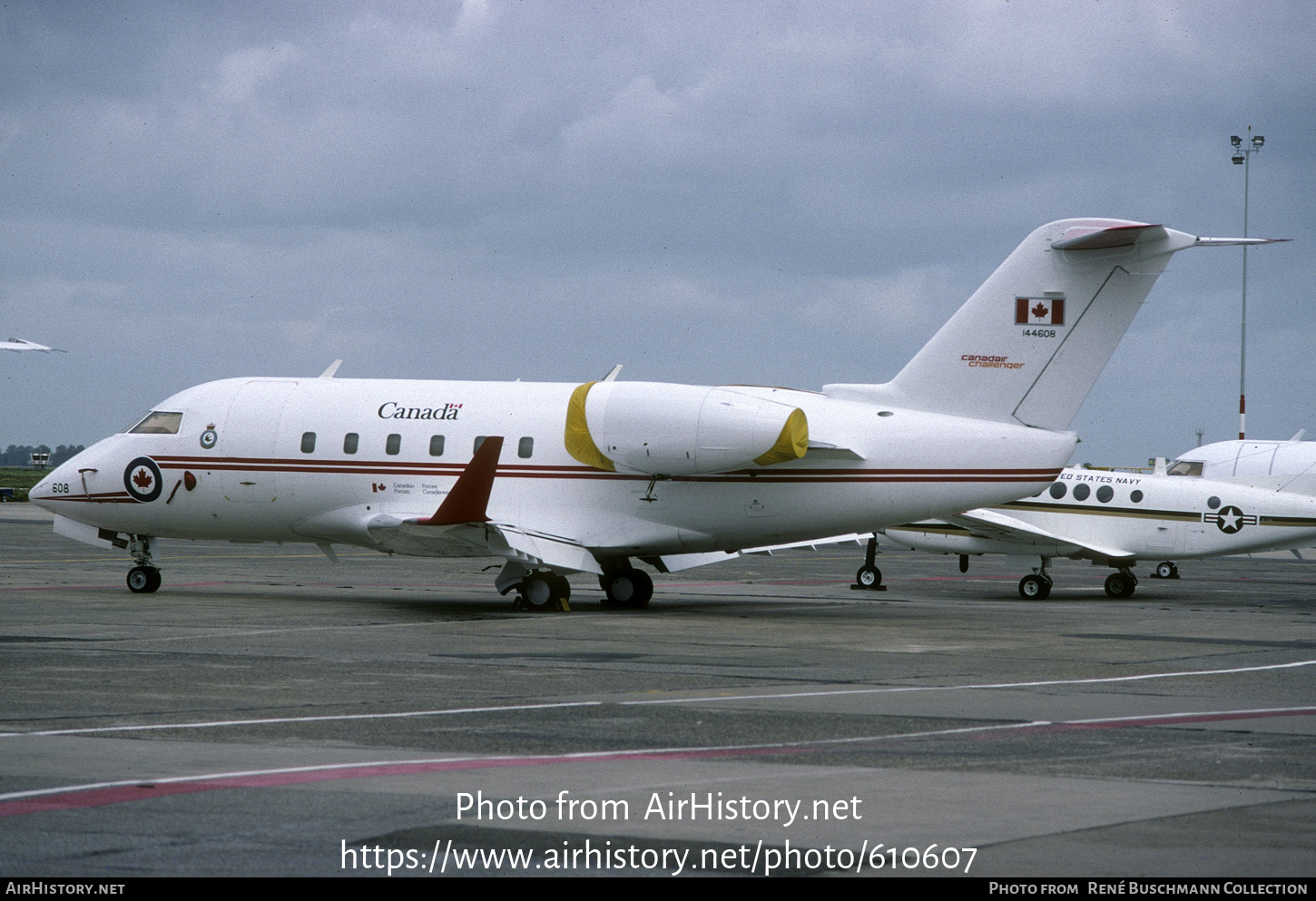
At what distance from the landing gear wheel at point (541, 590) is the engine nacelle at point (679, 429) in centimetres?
204

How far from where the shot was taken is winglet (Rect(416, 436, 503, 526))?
23578 mm

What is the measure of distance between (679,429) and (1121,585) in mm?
14594

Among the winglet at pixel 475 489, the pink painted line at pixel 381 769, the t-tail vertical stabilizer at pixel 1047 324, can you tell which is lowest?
the pink painted line at pixel 381 769

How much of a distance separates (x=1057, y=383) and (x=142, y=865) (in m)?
19.3

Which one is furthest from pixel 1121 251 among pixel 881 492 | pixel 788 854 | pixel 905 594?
pixel 788 854

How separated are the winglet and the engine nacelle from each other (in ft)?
7.14

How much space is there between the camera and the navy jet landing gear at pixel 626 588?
2716cm

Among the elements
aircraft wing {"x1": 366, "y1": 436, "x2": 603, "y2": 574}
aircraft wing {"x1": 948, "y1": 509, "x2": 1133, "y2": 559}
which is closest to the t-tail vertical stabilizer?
aircraft wing {"x1": 366, "y1": 436, "x2": 603, "y2": 574}

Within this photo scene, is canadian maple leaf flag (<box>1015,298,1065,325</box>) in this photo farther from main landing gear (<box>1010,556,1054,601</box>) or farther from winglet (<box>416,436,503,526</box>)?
main landing gear (<box>1010,556,1054,601</box>)

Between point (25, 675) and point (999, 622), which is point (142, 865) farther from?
point (999, 622)

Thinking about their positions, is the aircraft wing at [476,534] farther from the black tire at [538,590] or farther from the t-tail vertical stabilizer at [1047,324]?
the t-tail vertical stabilizer at [1047,324]

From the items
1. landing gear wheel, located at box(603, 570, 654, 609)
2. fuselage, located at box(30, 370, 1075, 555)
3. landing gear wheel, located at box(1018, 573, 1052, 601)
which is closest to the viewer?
fuselage, located at box(30, 370, 1075, 555)

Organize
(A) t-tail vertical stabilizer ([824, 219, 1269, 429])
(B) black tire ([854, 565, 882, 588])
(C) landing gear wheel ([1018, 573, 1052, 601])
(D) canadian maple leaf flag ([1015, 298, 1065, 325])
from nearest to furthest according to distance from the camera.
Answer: (A) t-tail vertical stabilizer ([824, 219, 1269, 429]), (D) canadian maple leaf flag ([1015, 298, 1065, 325]), (C) landing gear wheel ([1018, 573, 1052, 601]), (B) black tire ([854, 565, 882, 588])

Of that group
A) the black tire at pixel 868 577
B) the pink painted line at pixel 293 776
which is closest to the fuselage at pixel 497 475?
the black tire at pixel 868 577
